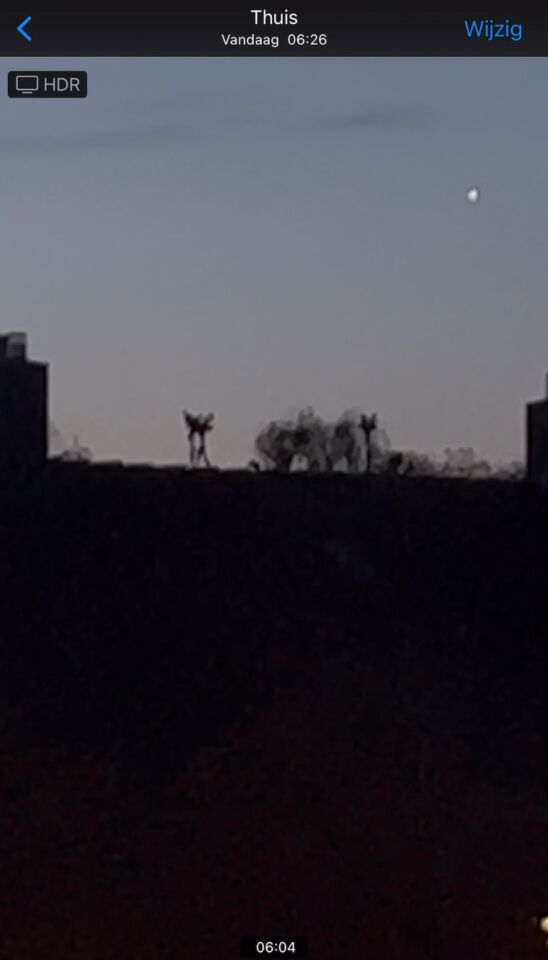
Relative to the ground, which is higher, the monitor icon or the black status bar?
the black status bar

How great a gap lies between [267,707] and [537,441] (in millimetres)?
968

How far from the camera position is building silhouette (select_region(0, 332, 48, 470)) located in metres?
3.62

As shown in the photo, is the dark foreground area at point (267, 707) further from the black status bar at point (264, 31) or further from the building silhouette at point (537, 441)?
the black status bar at point (264, 31)

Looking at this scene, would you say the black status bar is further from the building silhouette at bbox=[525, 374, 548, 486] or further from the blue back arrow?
the building silhouette at bbox=[525, 374, 548, 486]

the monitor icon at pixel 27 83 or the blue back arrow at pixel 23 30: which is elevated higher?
the blue back arrow at pixel 23 30

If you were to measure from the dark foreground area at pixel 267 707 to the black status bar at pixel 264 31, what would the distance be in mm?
1530

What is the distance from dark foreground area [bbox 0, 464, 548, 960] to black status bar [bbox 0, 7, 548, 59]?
1.53 meters

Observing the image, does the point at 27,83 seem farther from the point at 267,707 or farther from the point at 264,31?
the point at 267,707

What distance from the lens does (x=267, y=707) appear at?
3953 mm

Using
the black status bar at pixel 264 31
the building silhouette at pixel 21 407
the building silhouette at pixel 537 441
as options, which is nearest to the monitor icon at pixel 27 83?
the black status bar at pixel 264 31

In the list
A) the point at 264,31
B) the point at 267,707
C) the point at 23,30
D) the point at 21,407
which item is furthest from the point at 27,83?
the point at 267,707

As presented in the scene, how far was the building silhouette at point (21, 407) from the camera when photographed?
3.62m

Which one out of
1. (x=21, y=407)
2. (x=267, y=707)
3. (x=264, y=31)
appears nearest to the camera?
(x=264, y=31)

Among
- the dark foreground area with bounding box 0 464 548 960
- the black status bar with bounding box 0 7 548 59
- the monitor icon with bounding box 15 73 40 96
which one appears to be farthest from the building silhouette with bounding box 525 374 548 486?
the monitor icon with bounding box 15 73 40 96
